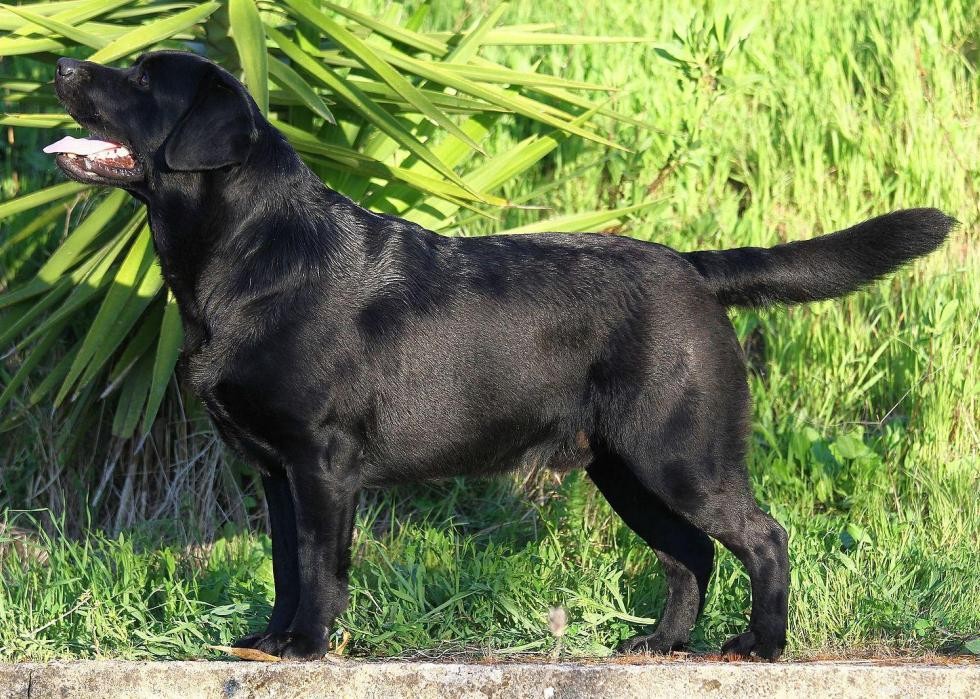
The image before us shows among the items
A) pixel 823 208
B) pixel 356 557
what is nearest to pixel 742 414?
pixel 356 557

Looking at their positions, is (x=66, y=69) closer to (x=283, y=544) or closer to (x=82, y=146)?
(x=82, y=146)

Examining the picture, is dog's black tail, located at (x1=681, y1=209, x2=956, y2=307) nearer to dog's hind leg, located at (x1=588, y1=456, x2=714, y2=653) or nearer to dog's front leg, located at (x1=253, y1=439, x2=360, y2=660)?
dog's hind leg, located at (x1=588, y1=456, x2=714, y2=653)

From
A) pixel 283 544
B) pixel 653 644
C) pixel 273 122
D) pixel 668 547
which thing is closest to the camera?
pixel 283 544

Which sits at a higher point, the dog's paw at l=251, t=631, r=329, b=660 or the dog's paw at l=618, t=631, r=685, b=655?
the dog's paw at l=251, t=631, r=329, b=660

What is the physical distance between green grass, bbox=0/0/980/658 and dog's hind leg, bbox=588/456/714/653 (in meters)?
0.15

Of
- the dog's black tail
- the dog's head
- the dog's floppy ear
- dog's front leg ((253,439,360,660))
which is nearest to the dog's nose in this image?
the dog's head

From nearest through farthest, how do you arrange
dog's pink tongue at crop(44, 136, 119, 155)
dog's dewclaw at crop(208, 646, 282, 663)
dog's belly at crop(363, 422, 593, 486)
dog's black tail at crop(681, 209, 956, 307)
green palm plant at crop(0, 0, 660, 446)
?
dog's dewclaw at crop(208, 646, 282, 663), dog's pink tongue at crop(44, 136, 119, 155), dog's belly at crop(363, 422, 593, 486), dog's black tail at crop(681, 209, 956, 307), green palm plant at crop(0, 0, 660, 446)

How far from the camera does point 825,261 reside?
378 centimetres

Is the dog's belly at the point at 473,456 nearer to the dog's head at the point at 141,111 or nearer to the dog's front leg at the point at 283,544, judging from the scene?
the dog's front leg at the point at 283,544

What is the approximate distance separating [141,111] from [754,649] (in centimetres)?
245

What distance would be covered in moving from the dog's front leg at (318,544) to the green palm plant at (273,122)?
1.43 m

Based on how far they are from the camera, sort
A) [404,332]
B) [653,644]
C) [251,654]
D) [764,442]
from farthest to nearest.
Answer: [764,442] < [653,644] < [404,332] < [251,654]

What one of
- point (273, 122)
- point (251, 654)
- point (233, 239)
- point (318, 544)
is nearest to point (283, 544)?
point (318, 544)

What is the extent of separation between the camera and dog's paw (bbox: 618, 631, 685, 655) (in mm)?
3877
